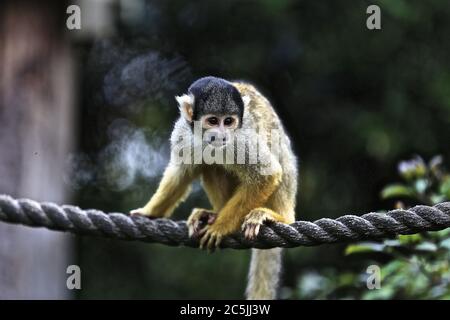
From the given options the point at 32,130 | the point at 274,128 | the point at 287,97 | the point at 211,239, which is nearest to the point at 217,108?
the point at 274,128

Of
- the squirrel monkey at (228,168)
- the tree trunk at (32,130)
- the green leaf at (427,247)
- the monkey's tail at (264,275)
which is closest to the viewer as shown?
the green leaf at (427,247)

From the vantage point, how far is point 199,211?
398cm

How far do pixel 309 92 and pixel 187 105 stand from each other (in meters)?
3.43

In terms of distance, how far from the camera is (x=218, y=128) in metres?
4.02

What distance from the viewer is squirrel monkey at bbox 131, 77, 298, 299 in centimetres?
379

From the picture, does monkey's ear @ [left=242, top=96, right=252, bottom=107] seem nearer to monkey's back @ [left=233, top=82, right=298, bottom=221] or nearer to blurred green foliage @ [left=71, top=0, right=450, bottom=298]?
monkey's back @ [left=233, top=82, right=298, bottom=221]

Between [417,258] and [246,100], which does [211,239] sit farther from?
[417,258]

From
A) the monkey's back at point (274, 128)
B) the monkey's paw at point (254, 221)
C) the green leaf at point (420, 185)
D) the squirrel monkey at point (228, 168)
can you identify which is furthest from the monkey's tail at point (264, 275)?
the green leaf at point (420, 185)

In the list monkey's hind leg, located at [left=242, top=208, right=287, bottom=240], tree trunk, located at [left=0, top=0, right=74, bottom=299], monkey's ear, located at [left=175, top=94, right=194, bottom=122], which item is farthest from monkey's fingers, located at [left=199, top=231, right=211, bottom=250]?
tree trunk, located at [left=0, top=0, right=74, bottom=299]

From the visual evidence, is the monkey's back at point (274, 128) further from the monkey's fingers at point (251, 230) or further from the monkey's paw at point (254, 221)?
the monkey's fingers at point (251, 230)

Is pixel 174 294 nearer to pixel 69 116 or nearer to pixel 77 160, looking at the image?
pixel 77 160

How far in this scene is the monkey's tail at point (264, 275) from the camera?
451 centimetres

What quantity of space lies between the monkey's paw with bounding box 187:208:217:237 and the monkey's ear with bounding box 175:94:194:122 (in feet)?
2.15
